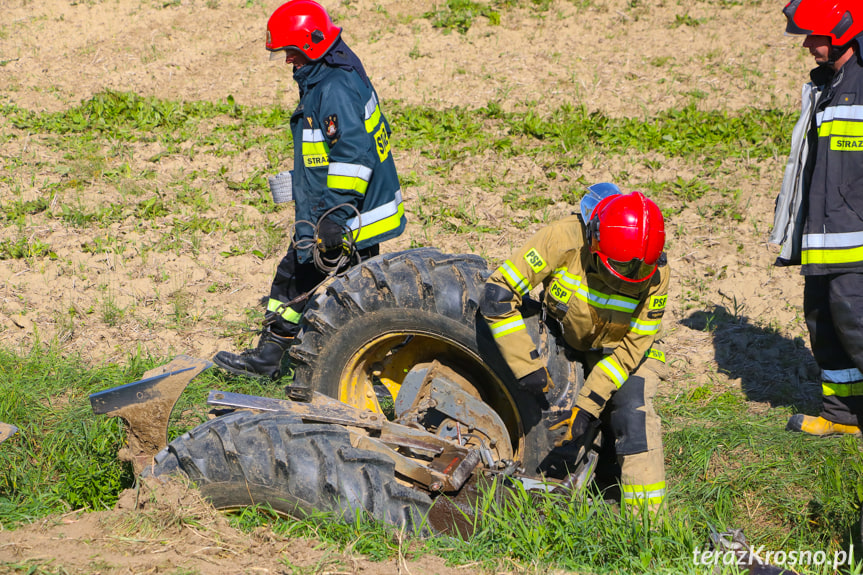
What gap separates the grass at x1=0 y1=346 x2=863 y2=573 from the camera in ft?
11.2

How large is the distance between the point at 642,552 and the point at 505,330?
3.98ft

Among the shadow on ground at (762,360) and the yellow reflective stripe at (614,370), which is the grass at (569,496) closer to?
the shadow on ground at (762,360)

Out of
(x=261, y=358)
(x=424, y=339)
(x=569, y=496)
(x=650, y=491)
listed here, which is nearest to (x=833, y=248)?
(x=650, y=491)

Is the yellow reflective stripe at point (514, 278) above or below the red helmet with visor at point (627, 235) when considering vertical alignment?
below

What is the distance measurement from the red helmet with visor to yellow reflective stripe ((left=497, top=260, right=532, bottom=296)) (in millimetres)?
398

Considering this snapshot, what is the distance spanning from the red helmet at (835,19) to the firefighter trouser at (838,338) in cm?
144

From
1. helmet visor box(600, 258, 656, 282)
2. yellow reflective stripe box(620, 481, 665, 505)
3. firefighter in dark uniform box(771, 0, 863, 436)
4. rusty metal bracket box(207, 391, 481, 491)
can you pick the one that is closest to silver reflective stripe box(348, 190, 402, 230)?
rusty metal bracket box(207, 391, 481, 491)

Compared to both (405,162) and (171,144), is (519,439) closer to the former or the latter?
(405,162)

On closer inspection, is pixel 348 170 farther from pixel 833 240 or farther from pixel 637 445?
pixel 833 240

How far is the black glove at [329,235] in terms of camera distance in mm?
4898

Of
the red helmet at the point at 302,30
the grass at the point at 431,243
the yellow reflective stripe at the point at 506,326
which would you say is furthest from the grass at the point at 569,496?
the red helmet at the point at 302,30

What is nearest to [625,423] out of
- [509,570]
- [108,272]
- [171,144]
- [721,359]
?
[509,570]

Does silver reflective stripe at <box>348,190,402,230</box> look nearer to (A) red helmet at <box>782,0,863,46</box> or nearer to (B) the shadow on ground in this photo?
(B) the shadow on ground

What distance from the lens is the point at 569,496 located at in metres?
3.73
